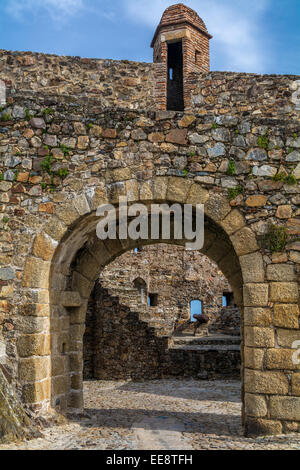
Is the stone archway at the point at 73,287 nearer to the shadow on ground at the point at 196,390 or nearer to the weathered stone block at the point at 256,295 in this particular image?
the weathered stone block at the point at 256,295

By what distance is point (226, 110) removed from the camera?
1092 cm

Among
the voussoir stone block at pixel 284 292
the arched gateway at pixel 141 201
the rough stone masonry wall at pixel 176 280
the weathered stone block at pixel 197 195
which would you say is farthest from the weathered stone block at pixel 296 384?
the rough stone masonry wall at pixel 176 280

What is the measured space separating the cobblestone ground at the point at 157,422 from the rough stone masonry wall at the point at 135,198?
1.39 ft

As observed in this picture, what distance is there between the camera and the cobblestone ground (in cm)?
481

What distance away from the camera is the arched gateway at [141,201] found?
5125mm

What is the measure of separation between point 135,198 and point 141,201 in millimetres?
98

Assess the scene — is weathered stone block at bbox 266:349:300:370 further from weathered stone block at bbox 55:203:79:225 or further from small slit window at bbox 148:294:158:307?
small slit window at bbox 148:294:158:307

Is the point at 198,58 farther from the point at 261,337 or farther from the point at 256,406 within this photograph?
the point at 256,406

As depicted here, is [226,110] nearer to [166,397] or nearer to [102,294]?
[102,294]

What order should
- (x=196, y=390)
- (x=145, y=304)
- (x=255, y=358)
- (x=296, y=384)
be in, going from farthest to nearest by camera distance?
(x=145, y=304) < (x=196, y=390) < (x=255, y=358) < (x=296, y=384)

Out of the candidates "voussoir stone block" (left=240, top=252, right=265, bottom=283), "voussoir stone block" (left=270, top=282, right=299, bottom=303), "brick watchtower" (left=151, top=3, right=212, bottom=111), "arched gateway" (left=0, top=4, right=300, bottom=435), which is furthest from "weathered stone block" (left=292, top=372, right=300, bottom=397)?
"brick watchtower" (left=151, top=3, right=212, bottom=111)

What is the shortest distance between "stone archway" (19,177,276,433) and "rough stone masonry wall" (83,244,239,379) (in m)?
5.79

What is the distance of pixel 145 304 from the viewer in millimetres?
13477

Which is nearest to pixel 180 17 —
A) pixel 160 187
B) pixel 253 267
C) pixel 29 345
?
pixel 160 187
